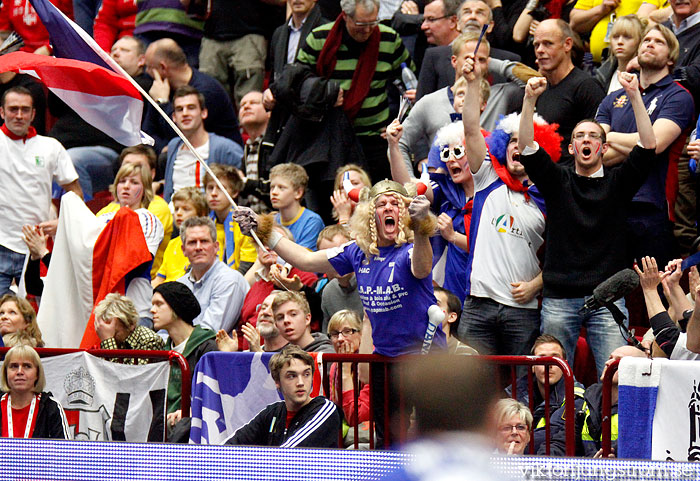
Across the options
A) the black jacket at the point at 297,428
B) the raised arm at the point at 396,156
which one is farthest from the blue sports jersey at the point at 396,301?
the raised arm at the point at 396,156

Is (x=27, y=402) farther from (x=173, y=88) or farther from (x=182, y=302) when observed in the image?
(x=173, y=88)

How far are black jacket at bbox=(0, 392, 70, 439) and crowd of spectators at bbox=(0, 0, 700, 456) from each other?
0.54 ft

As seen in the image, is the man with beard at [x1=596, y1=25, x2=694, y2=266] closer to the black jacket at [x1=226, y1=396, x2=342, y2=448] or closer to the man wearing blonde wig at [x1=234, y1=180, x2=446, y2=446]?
the man wearing blonde wig at [x1=234, y1=180, x2=446, y2=446]

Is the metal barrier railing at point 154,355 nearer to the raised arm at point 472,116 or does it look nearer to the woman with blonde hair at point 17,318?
the woman with blonde hair at point 17,318

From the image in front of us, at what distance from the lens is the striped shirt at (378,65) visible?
10.4m

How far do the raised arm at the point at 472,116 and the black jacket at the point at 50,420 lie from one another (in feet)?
10.2

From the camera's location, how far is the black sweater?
7848mm

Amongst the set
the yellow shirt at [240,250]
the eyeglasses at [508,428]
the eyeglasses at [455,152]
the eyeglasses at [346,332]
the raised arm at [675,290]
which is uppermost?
the eyeglasses at [455,152]

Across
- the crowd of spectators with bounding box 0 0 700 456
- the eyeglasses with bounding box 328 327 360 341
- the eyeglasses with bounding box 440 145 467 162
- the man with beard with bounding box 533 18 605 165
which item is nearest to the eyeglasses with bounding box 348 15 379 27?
the crowd of spectators with bounding box 0 0 700 456

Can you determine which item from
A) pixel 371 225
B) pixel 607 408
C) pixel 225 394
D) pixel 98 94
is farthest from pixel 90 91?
pixel 607 408

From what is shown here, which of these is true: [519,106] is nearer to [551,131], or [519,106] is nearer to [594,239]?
[551,131]

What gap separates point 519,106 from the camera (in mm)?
9273

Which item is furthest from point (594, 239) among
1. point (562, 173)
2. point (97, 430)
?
point (97, 430)

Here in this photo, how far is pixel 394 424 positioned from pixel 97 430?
83.4 inches
